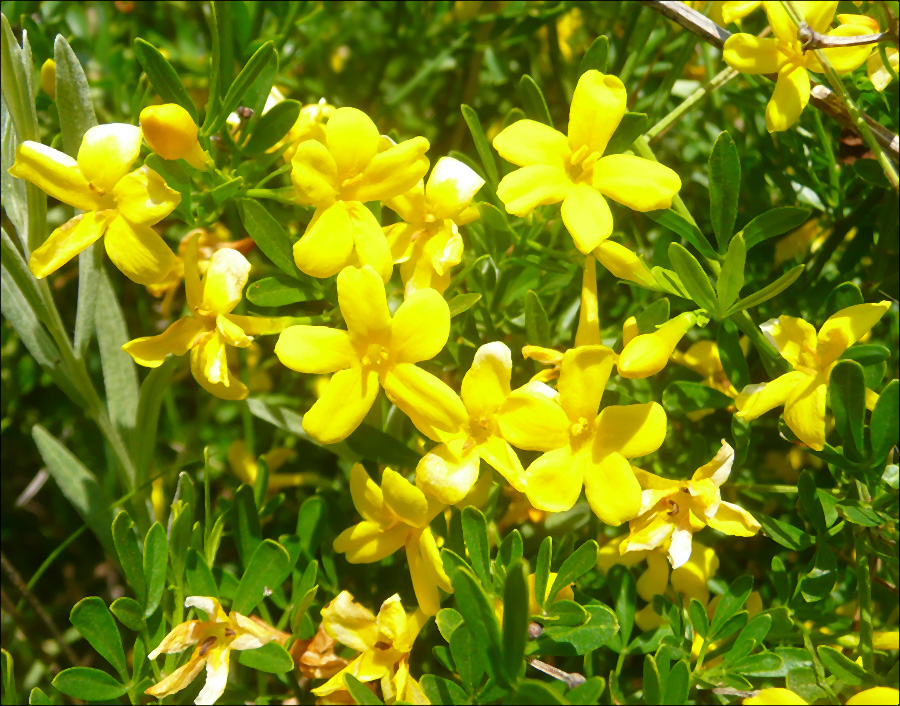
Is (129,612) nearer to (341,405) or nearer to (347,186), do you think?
(341,405)

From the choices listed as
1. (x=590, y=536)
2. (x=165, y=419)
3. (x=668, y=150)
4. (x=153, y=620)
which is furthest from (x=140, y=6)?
(x=590, y=536)

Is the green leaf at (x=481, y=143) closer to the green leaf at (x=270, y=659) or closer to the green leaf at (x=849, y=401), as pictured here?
the green leaf at (x=849, y=401)

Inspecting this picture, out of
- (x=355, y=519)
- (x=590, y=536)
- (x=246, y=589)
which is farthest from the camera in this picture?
(x=355, y=519)

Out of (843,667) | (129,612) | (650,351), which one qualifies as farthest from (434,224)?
(843,667)

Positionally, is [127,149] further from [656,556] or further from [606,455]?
[656,556]

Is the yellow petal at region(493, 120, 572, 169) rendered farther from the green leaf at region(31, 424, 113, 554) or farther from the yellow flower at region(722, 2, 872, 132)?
the green leaf at region(31, 424, 113, 554)

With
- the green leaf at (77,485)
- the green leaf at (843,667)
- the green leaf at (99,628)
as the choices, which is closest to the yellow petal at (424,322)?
the green leaf at (99,628)

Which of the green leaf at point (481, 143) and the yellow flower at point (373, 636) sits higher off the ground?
the green leaf at point (481, 143)
